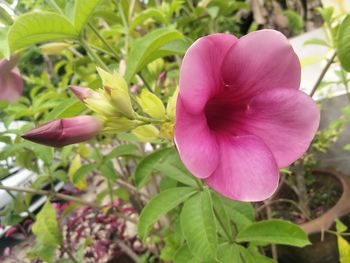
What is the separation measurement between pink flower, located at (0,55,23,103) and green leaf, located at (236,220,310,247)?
58 centimetres

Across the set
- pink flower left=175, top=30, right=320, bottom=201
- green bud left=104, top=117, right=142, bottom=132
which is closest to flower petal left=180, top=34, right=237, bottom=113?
pink flower left=175, top=30, right=320, bottom=201

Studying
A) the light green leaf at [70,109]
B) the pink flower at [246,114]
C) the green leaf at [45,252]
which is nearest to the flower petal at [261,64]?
the pink flower at [246,114]

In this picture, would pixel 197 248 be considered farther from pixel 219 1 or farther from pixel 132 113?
pixel 219 1

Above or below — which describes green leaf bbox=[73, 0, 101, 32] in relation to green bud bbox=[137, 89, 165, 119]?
above

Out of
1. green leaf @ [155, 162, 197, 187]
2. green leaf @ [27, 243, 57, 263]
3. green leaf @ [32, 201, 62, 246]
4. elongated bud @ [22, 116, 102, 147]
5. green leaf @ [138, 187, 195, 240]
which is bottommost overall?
green leaf @ [27, 243, 57, 263]

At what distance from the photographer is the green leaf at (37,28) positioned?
1.63 feet

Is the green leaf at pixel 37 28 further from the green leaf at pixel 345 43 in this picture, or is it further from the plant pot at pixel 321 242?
the plant pot at pixel 321 242

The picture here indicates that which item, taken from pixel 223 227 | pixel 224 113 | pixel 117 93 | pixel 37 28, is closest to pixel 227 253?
pixel 223 227

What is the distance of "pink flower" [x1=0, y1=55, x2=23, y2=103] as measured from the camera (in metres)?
0.76

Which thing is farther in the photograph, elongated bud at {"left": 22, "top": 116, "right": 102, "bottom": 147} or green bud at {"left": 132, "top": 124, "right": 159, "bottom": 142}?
green bud at {"left": 132, "top": 124, "right": 159, "bottom": 142}

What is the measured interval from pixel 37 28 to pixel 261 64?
308mm

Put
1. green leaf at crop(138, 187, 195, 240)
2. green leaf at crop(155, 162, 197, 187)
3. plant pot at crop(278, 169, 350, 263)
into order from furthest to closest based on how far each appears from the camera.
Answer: plant pot at crop(278, 169, 350, 263) → green leaf at crop(155, 162, 197, 187) → green leaf at crop(138, 187, 195, 240)

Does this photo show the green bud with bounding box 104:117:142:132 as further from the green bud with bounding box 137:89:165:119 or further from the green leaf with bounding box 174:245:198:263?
the green leaf with bounding box 174:245:198:263

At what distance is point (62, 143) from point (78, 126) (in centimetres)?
3
